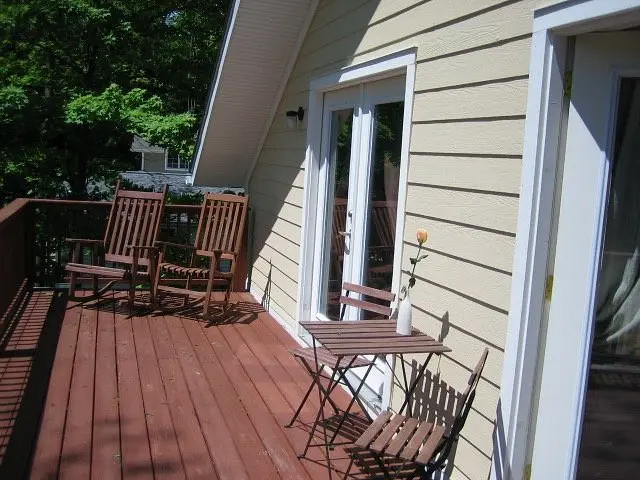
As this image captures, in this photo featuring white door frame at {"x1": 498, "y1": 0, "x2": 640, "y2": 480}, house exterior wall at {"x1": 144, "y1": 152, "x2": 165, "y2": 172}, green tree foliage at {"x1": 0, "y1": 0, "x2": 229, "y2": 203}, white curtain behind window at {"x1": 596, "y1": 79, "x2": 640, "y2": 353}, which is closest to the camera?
white curtain behind window at {"x1": 596, "y1": 79, "x2": 640, "y2": 353}

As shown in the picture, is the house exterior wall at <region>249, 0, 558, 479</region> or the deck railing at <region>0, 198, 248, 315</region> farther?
the deck railing at <region>0, 198, 248, 315</region>

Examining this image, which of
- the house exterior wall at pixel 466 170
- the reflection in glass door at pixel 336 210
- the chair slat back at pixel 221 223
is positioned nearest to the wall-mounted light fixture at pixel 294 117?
the reflection in glass door at pixel 336 210

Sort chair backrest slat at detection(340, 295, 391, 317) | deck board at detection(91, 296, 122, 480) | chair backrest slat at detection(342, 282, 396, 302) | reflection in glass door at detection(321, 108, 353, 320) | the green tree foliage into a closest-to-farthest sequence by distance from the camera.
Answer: deck board at detection(91, 296, 122, 480)
chair backrest slat at detection(342, 282, 396, 302)
chair backrest slat at detection(340, 295, 391, 317)
reflection in glass door at detection(321, 108, 353, 320)
the green tree foliage

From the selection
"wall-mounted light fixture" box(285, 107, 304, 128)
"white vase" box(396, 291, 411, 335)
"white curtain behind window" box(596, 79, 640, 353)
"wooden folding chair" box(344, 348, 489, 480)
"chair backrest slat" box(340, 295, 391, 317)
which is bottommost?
"wooden folding chair" box(344, 348, 489, 480)

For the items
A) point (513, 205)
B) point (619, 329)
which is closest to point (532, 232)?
point (513, 205)

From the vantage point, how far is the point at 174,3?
1109cm

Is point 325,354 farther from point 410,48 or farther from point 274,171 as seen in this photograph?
point 274,171

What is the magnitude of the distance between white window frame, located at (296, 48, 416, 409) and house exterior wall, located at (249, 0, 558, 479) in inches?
2.7

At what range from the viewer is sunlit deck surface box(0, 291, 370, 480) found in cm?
311

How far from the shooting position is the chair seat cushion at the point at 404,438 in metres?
2.55

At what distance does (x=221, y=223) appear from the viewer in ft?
20.7

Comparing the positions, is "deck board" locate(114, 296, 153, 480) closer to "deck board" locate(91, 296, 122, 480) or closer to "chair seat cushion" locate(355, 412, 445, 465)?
"deck board" locate(91, 296, 122, 480)

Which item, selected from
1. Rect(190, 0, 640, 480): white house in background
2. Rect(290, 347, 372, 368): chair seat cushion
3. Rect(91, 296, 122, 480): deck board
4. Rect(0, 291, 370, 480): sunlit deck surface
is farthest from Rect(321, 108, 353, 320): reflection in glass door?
Rect(91, 296, 122, 480): deck board

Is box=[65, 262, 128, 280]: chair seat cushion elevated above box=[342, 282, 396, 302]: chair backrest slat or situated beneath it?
situated beneath
